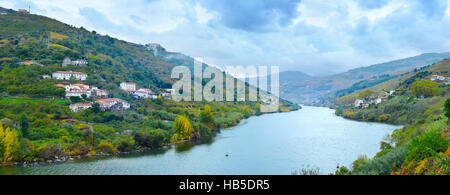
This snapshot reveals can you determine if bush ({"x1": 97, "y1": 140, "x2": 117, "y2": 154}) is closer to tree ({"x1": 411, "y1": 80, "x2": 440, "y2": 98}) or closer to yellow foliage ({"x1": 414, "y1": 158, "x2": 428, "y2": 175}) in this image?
yellow foliage ({"x1": 414, "y1": 158, "x2": 428, "y2": 175})

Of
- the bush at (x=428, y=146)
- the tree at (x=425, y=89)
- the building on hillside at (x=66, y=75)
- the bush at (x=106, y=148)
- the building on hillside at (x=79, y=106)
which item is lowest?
the bush at (x=106, y=148)

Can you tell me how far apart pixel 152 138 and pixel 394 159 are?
18.9 meters

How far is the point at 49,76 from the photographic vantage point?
1506 inches

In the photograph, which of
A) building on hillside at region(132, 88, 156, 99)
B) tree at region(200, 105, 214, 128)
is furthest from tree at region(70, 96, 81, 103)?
tree at region(200, 105, 214, 128)

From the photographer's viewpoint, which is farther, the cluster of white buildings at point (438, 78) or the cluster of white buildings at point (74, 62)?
the cluster of white buildings at point (438, 78)

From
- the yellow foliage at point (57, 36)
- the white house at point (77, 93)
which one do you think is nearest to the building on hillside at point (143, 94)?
the white house at point (77, 93)

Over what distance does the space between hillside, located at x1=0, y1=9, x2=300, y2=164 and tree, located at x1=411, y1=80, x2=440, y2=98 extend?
2824 cm

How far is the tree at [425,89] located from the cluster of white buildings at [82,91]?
4564cm

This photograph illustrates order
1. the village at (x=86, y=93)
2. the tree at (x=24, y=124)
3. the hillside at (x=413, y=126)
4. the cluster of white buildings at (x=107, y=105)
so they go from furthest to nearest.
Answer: the village at (x=86, y=93)
the cluster of white buildings at (x=107, y=105)
the tree at (x=24, y=124)
the hillside at (x=413, y=126)

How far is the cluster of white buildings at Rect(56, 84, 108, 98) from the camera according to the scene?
35.0 metres

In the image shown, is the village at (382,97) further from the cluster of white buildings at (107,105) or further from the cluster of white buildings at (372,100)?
the cluster of white buildings at (107,105)

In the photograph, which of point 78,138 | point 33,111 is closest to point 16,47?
point 33,111

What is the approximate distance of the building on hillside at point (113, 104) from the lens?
34.1 metres
